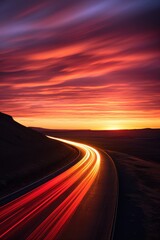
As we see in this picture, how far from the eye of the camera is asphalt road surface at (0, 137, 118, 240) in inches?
447

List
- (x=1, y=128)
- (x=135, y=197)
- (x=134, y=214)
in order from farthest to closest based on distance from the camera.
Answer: (x=1, y=128)
(x=135, y=197)
(x=134, y=214)

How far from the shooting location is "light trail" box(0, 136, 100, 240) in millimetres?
11297

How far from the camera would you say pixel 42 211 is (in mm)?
14219

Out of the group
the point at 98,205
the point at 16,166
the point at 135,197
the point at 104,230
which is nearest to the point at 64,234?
the point at 104,230

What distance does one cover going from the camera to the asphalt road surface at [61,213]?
11.3 meters

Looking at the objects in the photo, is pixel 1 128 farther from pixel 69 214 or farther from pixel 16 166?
pixel 69 214

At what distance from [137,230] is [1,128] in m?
53.6

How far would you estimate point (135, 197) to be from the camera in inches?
801

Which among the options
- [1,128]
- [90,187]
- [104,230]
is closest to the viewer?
[104,230]

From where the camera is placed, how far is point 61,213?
1405 cm

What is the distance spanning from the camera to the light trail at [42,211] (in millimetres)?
11297

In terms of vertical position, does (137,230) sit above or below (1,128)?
below

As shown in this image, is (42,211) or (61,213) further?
(42,211)

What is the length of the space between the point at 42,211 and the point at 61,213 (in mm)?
897
